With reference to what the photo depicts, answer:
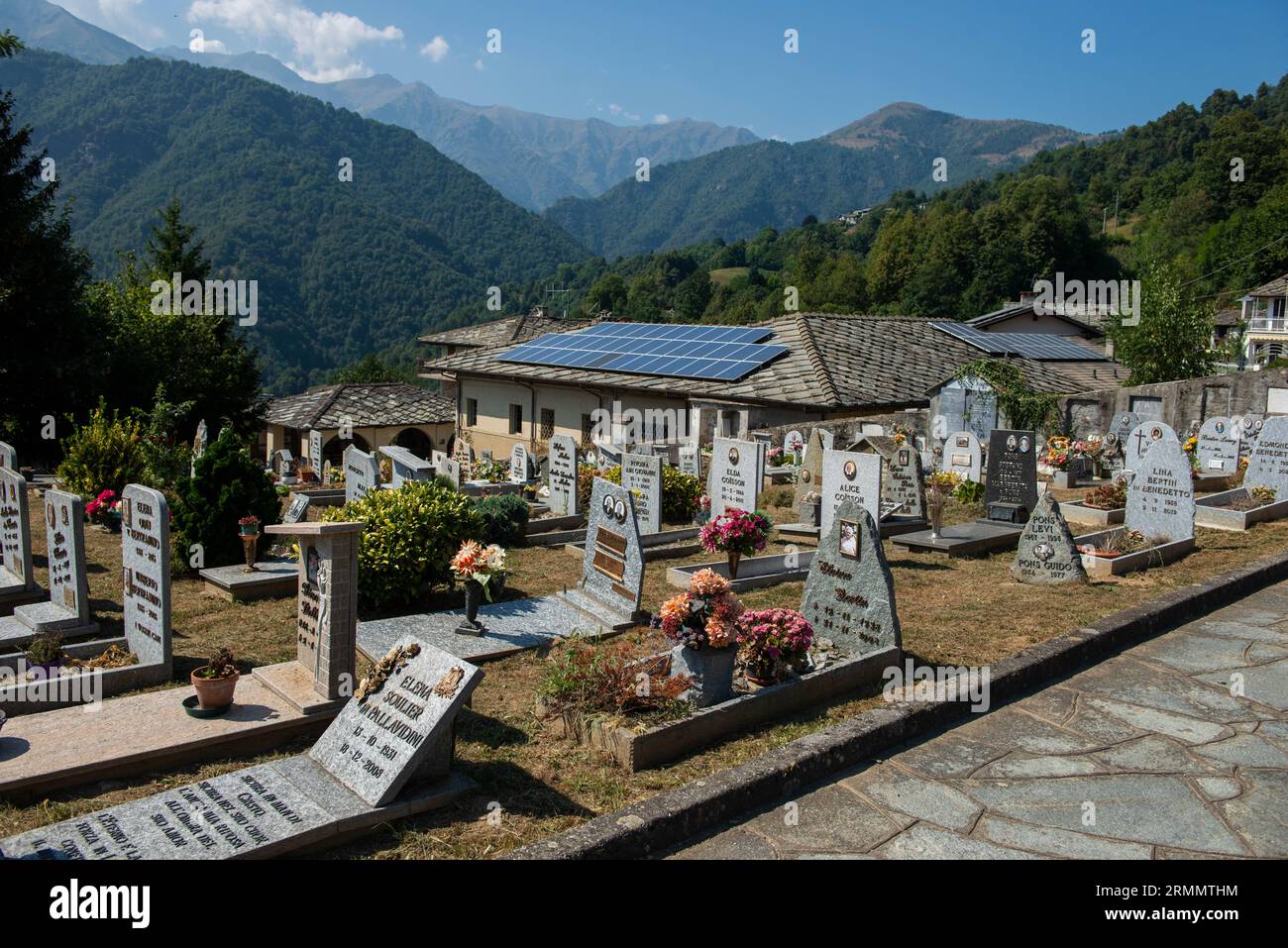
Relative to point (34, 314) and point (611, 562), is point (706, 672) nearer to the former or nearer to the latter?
point (611, 562)

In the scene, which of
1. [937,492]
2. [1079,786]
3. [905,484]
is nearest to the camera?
[1079,786]

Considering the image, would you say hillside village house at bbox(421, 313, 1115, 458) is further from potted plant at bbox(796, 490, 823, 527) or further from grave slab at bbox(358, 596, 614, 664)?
grave slab at bbox(358, 596, 614, 664)

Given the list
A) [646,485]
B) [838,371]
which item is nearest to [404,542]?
[646,485]

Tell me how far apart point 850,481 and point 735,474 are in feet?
6.49

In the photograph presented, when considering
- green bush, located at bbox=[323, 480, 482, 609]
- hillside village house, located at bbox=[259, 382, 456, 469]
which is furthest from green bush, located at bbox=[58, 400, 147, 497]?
hillside village house, located at bbox=[259, 382, 456, 469]

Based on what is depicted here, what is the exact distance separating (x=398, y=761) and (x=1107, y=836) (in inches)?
Result: 144

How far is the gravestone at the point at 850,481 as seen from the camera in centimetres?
1114

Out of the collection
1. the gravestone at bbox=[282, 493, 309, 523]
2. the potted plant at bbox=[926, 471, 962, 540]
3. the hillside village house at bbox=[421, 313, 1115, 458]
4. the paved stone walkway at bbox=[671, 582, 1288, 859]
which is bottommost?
the paved stone walkway at bbox=[671, 582, 1288, 859]

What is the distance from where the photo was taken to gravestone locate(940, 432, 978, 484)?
1678 cm

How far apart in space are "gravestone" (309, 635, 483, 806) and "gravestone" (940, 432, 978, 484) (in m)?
13.2

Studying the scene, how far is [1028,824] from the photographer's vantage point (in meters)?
5.05

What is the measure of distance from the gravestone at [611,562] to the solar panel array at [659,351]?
18346 millimetres

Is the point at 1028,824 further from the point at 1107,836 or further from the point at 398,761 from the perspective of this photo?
the point at 398,761

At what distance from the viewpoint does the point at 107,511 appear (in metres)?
12.4
